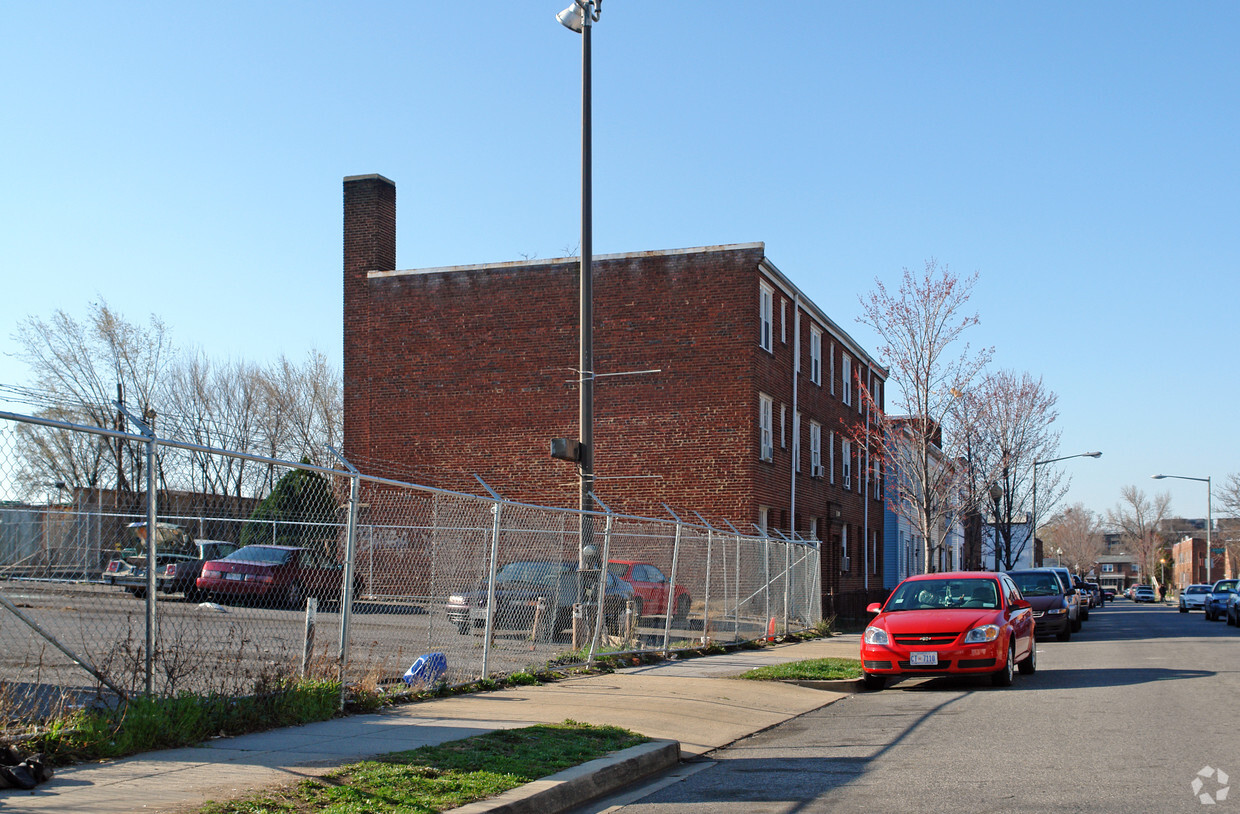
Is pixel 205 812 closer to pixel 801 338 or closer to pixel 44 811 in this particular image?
pixel 44 811

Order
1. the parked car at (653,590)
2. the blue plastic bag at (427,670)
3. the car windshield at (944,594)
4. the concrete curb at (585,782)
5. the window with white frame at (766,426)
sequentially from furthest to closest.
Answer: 1. the window with white frame at (766,426)
2. the parked car at (653,590)
3. the car windshield at (944,594)
4. the blue plastic bag at (427,670)
5. the concrete curb at (585,782)

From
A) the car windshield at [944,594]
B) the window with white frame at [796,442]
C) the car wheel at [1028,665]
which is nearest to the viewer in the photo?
the car windshield at [944,594]

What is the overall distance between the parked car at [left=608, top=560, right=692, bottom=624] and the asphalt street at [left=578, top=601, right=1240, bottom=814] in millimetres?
4914

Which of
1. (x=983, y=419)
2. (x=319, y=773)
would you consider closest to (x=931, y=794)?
(x=319, y=773)

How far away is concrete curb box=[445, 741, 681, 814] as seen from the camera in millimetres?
6617

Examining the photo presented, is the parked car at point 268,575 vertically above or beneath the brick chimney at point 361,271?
beneath

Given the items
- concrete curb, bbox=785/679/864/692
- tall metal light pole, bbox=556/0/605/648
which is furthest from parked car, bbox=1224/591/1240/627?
tall metal light pole, bbox=556/0/605/648

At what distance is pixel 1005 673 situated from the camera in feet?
47.9

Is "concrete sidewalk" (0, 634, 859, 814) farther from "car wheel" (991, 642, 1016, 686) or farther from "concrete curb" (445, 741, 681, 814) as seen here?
"car wheel" (991, 642, 1016, 686)

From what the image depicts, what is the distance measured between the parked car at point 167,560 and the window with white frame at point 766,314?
22785 mm

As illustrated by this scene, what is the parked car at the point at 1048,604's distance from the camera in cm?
2578

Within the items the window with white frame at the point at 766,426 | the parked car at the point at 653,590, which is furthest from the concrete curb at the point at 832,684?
the window with white frame at the point at 766,426

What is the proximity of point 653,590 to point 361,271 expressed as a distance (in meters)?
16.9

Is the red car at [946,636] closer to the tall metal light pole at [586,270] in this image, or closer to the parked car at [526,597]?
the parked car at [526,597]
